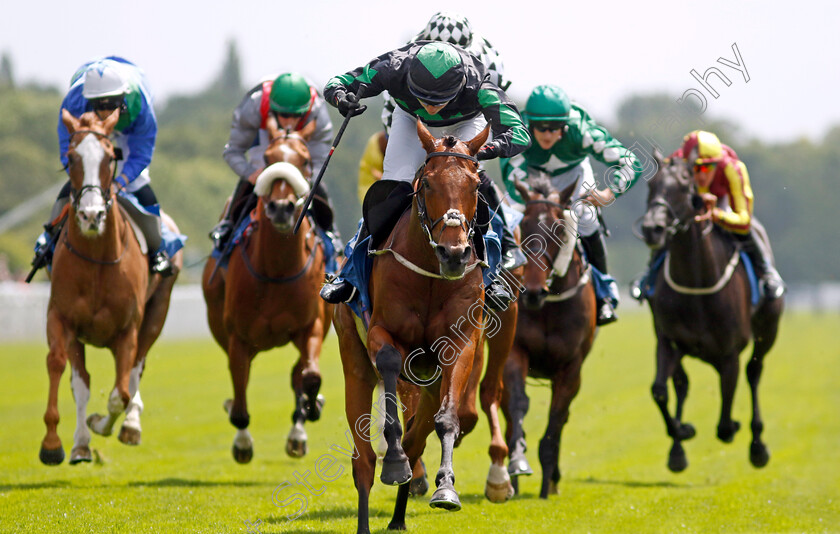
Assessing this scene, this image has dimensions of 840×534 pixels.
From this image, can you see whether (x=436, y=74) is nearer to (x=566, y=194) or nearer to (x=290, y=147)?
(x=566, y=194)

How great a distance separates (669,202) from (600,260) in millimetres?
977

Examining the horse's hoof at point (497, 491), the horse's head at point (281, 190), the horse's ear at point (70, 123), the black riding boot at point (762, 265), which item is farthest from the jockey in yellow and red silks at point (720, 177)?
the horse's ear at point (70, 123)

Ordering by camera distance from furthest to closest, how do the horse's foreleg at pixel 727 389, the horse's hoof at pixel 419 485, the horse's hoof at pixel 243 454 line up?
1. the horse's foreleg at pixel 727 389
2. the horse's hoof at pixel 243 454
3. the horse's hoof at pixel 419 485

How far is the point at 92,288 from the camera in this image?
27.6 ft

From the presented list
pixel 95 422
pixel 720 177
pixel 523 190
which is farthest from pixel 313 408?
pixel 720 177

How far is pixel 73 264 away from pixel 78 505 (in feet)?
6.37

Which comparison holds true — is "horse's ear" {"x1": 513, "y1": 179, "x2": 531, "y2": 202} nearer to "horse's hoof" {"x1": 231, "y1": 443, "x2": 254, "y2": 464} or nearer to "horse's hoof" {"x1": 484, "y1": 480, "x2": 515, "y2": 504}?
→ "horse's hoof" {"x1": 484, "y1": 480, "x2": 515, "y2": 504}

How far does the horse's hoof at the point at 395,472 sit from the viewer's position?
558cm

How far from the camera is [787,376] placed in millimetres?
23547

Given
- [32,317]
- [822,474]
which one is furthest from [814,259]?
[822,474]

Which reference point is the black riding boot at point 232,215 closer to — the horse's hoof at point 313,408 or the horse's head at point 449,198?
the horse's hoof at point 313,408

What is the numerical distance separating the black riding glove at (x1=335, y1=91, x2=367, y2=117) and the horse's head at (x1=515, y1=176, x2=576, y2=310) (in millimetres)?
2476

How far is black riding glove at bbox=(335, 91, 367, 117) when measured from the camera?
6340mm

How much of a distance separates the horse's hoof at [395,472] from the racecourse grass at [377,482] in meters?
1.21
